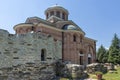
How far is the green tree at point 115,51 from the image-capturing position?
42.0 metres

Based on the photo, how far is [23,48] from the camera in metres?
17.4

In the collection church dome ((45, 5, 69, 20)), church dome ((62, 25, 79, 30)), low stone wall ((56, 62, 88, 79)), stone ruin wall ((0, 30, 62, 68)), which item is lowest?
low stone wall ((56, 62, 88, 79))

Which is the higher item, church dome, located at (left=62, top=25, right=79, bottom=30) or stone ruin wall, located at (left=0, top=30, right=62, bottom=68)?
church dome, located at (left=62, top=25, right=79, bottom=30)

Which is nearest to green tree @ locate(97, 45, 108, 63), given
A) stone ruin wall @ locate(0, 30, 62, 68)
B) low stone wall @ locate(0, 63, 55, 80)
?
stone ruin wall @ locate(0, 30, 62, 68)

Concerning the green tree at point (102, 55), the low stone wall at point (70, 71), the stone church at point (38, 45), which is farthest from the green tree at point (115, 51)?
the low stone wall at point (70, 71)

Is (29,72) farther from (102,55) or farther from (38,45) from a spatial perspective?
(102,55)

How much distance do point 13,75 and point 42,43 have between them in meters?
3.80

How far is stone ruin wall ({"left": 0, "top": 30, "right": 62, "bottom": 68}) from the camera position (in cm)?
1642

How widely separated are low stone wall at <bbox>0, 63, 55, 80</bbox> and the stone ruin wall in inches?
14.5

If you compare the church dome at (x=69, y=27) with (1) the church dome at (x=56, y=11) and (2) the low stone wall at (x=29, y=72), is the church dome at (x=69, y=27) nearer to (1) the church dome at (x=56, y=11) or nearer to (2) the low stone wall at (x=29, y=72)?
(1) the church dome at (x=56, y=11)

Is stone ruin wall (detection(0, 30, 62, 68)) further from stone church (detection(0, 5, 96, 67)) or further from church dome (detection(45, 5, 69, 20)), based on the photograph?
church dome (detection(45, 5, 69, 20))

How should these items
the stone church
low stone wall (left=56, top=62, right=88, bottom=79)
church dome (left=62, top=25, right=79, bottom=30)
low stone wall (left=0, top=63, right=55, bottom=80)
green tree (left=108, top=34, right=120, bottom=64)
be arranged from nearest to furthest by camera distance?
low stone wall (left=0, top=63, right=55, bottom=80) < the stone church < low stone wall (left=56, top=62, right=88, bottom=79) < church dome (left=62, top=25, right=79, bottom=30) < green tree (left=108, top=34, right=120, bottom=64)

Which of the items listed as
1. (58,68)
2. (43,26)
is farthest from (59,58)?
(43,26)

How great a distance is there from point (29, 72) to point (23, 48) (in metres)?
2.11
